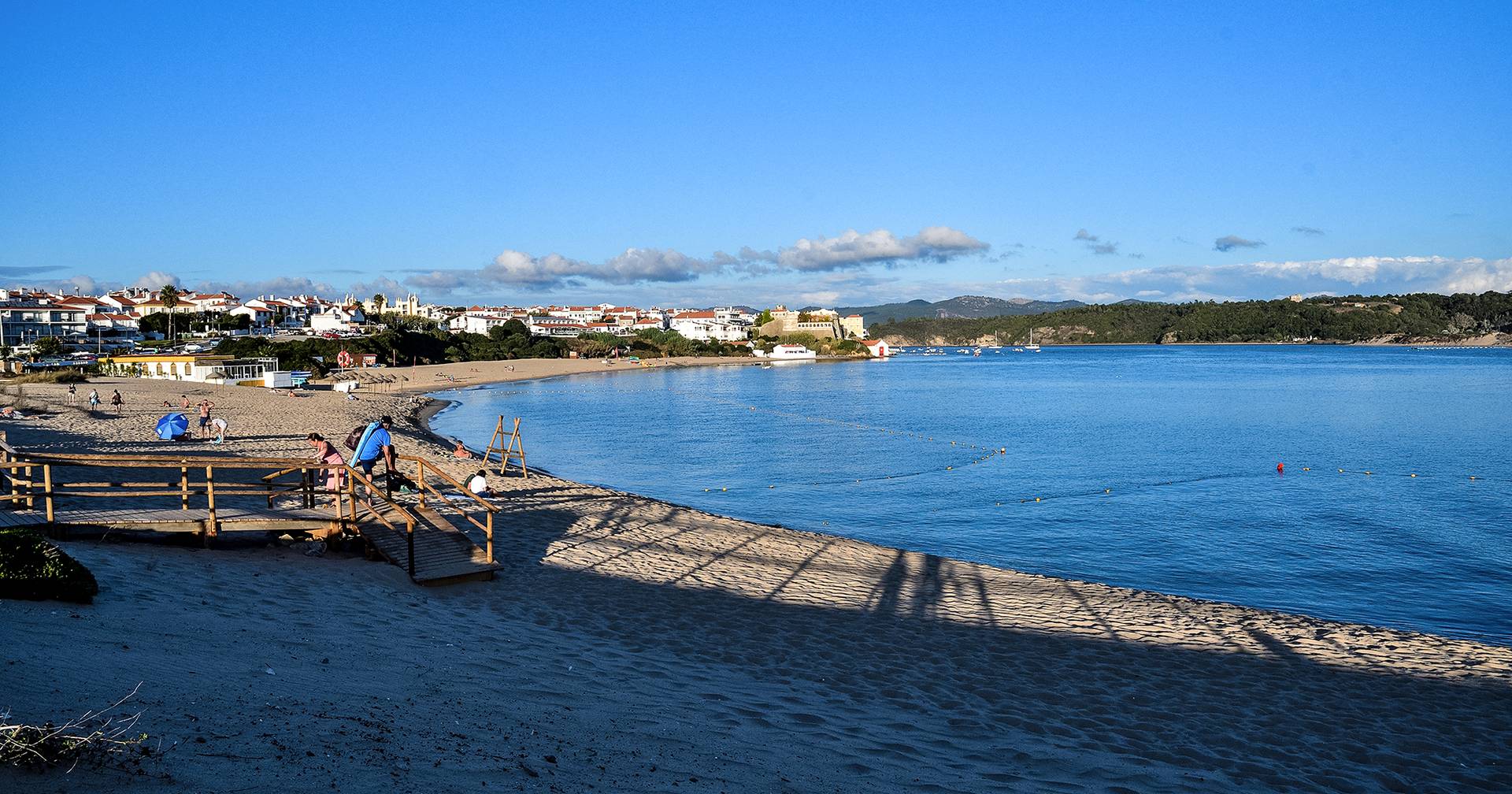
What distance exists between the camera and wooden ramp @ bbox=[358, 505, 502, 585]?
38.9 ft

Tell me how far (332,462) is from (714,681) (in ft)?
25.1

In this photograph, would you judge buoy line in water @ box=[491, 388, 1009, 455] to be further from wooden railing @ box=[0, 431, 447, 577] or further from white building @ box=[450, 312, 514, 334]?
white building @ box=[450, 312, 514, 334]

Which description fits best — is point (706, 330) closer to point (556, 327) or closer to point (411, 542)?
point (556, 327)

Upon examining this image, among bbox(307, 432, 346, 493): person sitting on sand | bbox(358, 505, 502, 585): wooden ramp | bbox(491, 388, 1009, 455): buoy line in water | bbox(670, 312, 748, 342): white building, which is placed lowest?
bbox(491, 388, 1009, 455): buoy line in water

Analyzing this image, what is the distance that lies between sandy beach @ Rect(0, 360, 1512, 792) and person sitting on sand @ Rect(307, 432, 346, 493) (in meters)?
1.36

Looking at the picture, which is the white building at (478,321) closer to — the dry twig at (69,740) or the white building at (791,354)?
the white building at (791,354)

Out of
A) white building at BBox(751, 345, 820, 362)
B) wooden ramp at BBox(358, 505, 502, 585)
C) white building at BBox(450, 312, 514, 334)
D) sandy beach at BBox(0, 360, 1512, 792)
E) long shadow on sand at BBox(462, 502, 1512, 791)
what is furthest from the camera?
white building at BBox(751, 345, 820, 362)

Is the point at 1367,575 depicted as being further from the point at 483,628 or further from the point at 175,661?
the point at 175,661

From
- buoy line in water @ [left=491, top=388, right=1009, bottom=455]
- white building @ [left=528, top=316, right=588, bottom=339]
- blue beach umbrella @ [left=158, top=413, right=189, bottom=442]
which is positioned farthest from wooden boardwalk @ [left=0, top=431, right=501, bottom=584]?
white building @ [left=528, top=316, right=588, bottom=339]

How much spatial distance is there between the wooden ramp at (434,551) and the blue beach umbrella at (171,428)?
19.3 m

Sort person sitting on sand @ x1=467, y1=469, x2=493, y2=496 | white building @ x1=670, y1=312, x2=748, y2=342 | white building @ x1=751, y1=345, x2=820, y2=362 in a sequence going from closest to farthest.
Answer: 1. person sitting on sand @ x1=467, y1=469, x2=493, y2=496
2. white building @ x1=751, y1=345, x2=820, y2=362
3. white building @ x1=670, y1=312, x2=748, y2=342

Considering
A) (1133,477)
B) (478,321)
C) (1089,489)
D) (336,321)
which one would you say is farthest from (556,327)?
(1089,489)

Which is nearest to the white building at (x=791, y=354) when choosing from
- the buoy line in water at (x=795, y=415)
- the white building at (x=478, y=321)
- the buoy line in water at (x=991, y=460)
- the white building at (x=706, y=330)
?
the white building at (x=706, y=330)

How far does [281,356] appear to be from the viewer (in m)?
78.9
